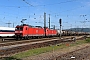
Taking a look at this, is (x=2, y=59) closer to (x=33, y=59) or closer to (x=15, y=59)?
(x=15, y=59)

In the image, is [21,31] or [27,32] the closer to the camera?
[21,31]

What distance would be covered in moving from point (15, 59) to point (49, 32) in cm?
5764

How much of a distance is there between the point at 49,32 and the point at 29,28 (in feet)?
67.5

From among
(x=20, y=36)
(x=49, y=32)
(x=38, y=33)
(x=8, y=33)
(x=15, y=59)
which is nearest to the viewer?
(x=15, y=59)

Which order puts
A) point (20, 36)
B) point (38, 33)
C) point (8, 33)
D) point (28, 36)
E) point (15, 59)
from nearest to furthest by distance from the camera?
point (15, 59)
point (20, 36)
point (28, 36)
point (38, 33)
point (8, 33)

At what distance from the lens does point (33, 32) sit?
178 ft

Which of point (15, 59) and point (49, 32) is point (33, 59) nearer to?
point (15, 59)

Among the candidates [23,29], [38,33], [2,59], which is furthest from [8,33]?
[2,59]

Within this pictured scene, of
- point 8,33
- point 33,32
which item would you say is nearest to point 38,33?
point 33,32

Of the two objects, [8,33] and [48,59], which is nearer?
[48,59]

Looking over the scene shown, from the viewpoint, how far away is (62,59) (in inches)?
571

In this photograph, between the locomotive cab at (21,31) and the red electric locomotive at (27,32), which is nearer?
the locomotive cab at (21,31)

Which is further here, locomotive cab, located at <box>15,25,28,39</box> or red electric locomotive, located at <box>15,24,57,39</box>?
red electric locomotive, located at <box>15,24,57,39</box>

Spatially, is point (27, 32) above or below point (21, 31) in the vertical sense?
below
